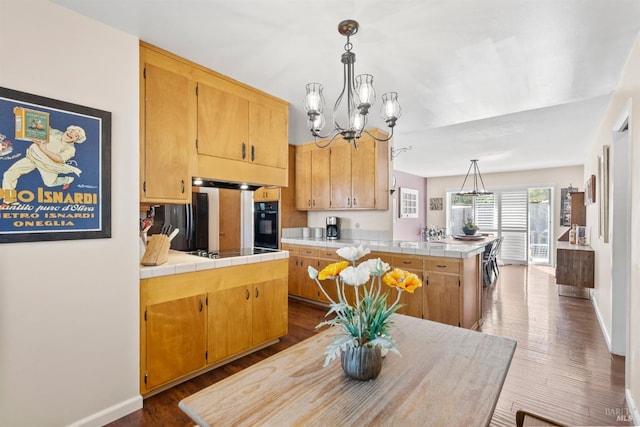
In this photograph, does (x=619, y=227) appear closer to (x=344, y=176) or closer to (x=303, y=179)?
(x=344, y=176)

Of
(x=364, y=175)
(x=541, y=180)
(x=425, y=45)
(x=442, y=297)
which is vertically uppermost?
(x=425, y=45)

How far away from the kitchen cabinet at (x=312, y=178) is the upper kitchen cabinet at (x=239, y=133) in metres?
1.45

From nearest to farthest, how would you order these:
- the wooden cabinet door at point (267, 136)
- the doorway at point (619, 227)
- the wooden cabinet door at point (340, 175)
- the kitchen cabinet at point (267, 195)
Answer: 1. the doorway at point (619, 227)
2. the wooden cabinet door at point (267, 136)
3. the wooden cabinet door at point (340, 175)
4. the kitchen cabinet at point (267, 195)

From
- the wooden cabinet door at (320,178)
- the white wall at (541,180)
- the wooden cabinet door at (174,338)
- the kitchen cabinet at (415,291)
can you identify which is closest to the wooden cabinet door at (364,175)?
the wooden cabinet door at (320,178)

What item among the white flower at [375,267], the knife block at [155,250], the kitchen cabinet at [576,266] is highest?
the white flower at [375,267]

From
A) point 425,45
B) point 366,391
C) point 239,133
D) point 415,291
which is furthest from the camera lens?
point 415,291

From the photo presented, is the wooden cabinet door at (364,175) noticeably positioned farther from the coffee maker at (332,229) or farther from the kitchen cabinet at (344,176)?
the coffee maker at (332,229)

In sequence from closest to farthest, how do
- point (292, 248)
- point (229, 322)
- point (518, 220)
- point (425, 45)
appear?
1. point (425, 45)
2. point (229, 322)
3. point (292, 248)
4. point (518, 220)

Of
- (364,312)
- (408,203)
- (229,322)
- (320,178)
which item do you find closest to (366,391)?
(364,312)

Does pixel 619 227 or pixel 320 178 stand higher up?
pixel 320 178

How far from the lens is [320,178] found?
4637 mm

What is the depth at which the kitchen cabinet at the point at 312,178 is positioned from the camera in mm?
4566

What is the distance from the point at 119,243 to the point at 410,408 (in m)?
1.92

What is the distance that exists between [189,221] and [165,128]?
2.24 meters
